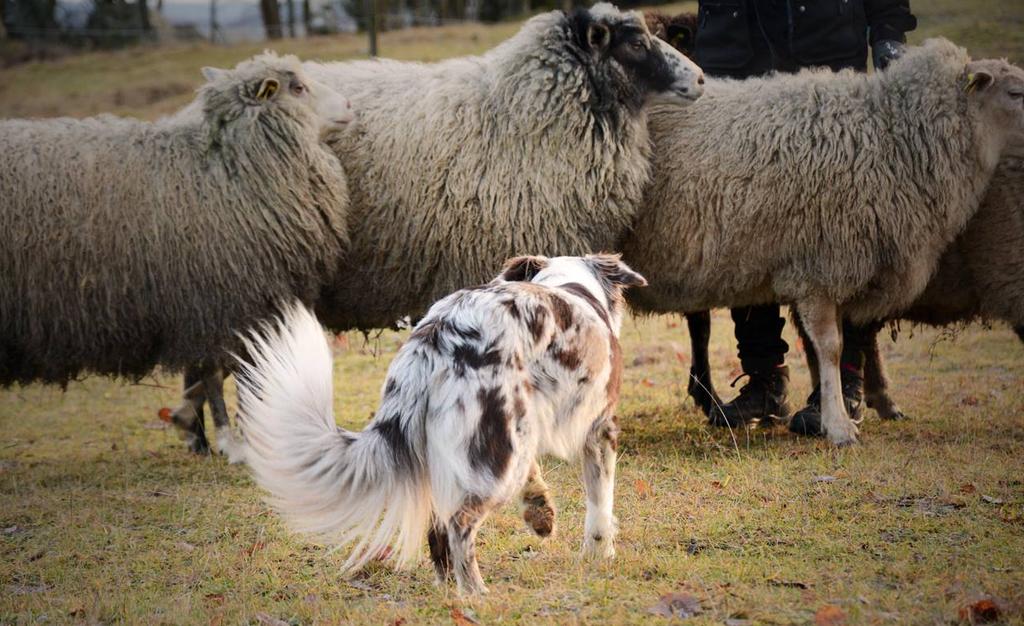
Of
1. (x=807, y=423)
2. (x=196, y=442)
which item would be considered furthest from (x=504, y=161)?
(x=196, y=442)

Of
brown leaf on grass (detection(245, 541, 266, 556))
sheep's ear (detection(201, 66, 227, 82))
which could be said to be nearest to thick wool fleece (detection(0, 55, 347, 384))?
sheep's ear (detection(201, 66, 227, 82))

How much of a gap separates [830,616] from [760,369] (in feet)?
13.1

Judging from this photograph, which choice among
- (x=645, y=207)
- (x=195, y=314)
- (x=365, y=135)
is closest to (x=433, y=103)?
(x=365, y=135)

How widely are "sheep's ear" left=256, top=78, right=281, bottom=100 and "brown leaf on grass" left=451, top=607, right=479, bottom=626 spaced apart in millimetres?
4385

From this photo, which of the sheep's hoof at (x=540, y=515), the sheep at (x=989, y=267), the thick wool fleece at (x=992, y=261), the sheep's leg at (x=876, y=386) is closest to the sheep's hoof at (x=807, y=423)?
the sheep at (x=989, y=267)

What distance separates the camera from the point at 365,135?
7.62 metres

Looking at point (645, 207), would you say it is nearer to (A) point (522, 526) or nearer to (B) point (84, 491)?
(A) point (522, 526)

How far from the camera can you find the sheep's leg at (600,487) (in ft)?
15.4

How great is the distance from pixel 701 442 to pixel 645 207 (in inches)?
60.8

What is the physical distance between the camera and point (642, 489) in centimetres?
596

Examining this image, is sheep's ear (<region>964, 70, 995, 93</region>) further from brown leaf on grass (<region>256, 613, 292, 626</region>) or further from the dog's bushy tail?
brown leaf on grass (<region>256, 613, 292, 626</region>)

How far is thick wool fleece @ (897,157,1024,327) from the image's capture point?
7.34 m

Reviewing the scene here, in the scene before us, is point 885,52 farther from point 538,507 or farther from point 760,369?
point 538,507

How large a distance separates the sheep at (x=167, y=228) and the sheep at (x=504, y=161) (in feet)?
0.89
